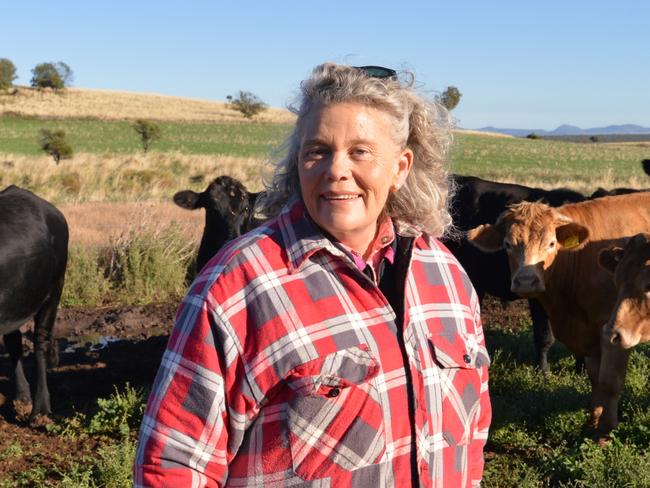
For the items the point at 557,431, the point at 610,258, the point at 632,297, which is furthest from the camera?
the point at 557,431

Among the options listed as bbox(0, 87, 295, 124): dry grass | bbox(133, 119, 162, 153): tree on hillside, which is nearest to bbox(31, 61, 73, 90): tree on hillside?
bbox(0, 87, 295, 124): dry grass

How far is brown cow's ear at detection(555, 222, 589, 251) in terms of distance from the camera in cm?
658

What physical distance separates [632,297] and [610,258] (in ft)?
1.60

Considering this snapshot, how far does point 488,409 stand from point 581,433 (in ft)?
13.0

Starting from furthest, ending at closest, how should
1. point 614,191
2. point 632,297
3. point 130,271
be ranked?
point 130,271
point 614,191
point 632,297

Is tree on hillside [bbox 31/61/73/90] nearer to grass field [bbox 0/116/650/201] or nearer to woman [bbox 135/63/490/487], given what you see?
grass field [bbox 0/116/650/201]

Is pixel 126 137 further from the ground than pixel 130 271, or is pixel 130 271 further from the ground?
pixel 126 137

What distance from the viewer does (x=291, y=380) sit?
208 centimetres

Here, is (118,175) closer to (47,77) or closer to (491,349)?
(491,349)

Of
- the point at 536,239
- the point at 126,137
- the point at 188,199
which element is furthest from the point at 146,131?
the point at 536,239

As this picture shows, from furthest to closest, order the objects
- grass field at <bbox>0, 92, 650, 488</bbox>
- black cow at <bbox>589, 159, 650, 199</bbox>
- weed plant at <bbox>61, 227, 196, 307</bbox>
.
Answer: weed plant at <bbox>61, 227, 196, 307</bbox> → black cow at <bbox>589, 159, 650, 199</bbox> → grass field at <bbox>0, 92, 650, 488</bbox>

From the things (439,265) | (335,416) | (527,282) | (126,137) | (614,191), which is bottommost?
(126,137)

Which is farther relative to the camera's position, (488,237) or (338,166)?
(488,237)

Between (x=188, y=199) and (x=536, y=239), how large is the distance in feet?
14.0
